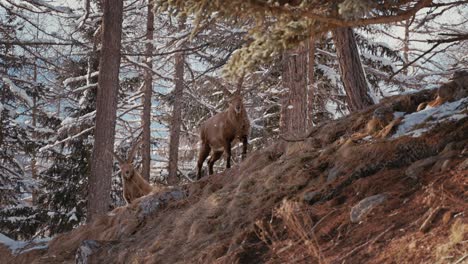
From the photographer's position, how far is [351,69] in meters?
8.53

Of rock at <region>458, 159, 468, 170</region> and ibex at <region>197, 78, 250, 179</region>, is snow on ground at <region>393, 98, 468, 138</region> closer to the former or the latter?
rock at <region>458, 159, 468, 170</region>

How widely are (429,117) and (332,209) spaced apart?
1653 mm

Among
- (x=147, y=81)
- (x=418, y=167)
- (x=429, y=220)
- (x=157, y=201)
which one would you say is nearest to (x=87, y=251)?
(x=157, y=201)

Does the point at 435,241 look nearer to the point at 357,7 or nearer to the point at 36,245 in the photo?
the point at 357,7

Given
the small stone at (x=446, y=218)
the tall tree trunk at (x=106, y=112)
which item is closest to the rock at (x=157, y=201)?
the tall tree trunk at (x=106, y=112)

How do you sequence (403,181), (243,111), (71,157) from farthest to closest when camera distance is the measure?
1. (71,157)
2. (243,111)
3. (403,181)

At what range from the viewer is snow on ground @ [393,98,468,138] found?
531cm

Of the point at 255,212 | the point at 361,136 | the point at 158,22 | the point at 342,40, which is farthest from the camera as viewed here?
the point at 158,22

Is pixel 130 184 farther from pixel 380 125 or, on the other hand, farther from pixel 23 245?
pixel 380 125

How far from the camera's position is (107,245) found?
7.68 meters

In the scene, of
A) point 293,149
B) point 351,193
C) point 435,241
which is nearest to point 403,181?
point 351,193

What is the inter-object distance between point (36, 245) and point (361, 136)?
714cm

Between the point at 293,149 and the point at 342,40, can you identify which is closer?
the point at 293,149

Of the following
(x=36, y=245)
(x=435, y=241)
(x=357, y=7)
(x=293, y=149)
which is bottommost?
(x=36, y=245)
